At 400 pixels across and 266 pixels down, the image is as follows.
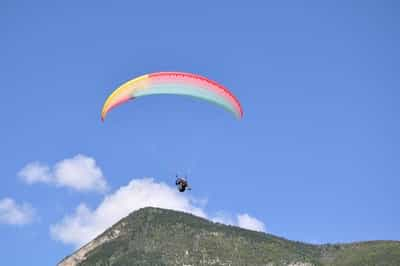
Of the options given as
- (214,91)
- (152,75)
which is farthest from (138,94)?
(214,91)

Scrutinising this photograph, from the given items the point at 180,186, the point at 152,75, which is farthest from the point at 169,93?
the point at 180,186

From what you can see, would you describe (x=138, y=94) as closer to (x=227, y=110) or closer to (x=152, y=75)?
(x=152, y=75)

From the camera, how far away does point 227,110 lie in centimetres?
6156

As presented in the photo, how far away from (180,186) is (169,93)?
833cm

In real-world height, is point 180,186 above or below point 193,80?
below

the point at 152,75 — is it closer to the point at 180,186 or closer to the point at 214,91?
the point at 214,91

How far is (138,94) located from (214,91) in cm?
626

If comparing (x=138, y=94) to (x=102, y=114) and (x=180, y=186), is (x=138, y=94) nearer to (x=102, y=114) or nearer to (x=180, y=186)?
(x=102, y=114)

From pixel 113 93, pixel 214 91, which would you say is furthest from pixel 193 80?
pixel 113 93

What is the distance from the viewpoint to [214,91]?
201 ft

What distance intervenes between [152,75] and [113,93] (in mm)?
3523

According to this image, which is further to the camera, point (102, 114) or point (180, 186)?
point (180, 186)

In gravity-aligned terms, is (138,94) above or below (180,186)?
above

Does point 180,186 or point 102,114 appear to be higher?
point 102,114
